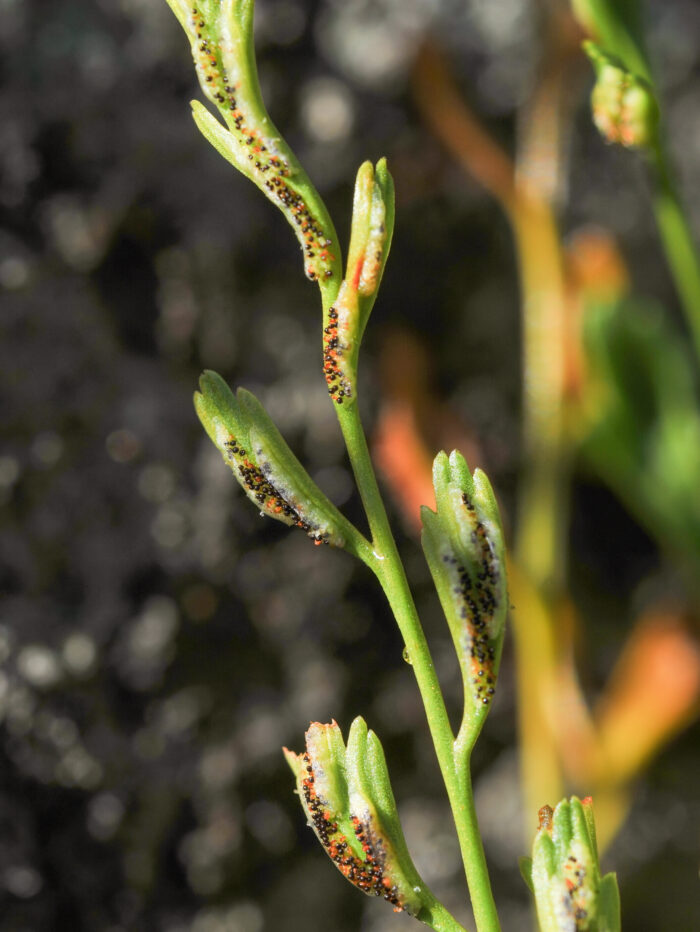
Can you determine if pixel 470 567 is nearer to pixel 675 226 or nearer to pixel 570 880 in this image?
pixel 570 880

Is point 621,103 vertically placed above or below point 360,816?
above

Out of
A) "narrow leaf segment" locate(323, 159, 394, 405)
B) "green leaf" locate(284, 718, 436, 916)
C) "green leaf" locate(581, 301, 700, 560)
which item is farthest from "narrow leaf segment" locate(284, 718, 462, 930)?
"green leaf" locate(581, 301, 700, 560)

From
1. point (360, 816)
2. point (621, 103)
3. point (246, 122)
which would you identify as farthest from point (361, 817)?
point (621, 103)

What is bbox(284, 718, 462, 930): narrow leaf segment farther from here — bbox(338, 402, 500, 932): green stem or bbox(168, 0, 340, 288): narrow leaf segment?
bbox(168, 0, 340, 288): narrow leaf segment

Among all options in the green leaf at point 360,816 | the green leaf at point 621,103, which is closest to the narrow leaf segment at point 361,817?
the green leaf at point 360,816

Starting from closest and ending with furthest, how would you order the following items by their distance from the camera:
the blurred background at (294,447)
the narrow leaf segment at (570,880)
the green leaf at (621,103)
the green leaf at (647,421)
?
the narrow leaf segment at (570,880) → the green leaf at (621,103) → the blurred background at (294,447) → the green leaf at (647,421)

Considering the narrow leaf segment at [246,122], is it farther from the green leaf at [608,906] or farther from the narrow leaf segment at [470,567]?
the green leaf at [608,906]

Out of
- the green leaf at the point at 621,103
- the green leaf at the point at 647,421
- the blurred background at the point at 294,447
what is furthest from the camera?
the green leaf at the point at 647,421

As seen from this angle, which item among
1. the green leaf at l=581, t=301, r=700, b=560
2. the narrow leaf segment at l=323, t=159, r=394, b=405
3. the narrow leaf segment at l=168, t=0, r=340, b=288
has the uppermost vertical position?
the narrow leaf segment at l=168, t=0, r=340, b=288

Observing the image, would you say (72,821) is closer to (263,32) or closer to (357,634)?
(357,634)
